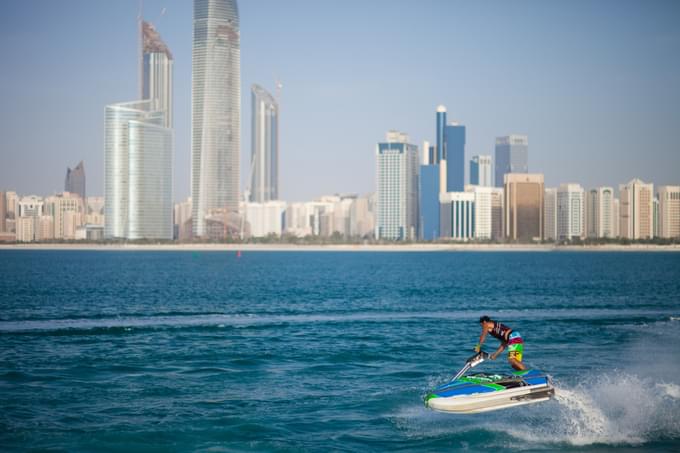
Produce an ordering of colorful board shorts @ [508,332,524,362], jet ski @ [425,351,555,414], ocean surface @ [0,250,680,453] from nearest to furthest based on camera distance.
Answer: jet ski @ [425,351,555,414]
ocean surface @ [0,250,680,453]
colorful board shorts @ [508,332,524,362]

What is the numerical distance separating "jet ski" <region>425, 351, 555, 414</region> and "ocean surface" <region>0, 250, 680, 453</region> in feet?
4.02

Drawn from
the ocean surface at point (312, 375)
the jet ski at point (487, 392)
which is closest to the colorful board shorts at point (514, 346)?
the jet ski at point (487, 392)

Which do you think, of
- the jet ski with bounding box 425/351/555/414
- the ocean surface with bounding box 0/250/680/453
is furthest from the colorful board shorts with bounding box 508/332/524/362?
the ocean surface with bounding box 0/250/680/453

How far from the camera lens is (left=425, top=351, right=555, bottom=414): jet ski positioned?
25.2 metres

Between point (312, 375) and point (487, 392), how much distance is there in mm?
12363

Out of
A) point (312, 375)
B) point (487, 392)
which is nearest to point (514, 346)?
point (487, 392)

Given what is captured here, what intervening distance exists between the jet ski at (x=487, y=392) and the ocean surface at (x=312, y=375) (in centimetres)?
122

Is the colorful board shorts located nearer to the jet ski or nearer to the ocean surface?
the jet ski

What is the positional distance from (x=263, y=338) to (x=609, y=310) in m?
33.6

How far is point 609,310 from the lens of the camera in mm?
65875

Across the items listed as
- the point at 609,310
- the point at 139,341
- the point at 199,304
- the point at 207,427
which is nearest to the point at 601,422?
the point at 207,427

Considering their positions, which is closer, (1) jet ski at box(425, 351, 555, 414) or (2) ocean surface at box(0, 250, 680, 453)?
(1) jet ski at box(425, 351, 555, 414)

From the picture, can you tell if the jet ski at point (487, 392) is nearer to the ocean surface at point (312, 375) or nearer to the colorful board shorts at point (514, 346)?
the colorful board shorts at point (514, 346)

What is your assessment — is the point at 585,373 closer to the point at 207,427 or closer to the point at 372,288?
the point at 207,427
